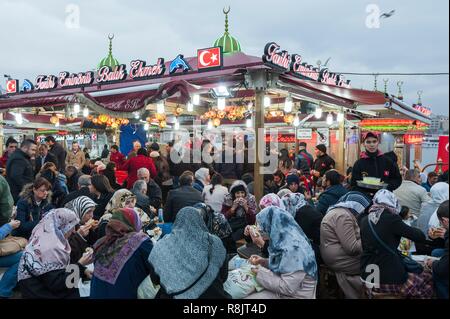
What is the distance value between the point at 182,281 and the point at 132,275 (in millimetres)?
462

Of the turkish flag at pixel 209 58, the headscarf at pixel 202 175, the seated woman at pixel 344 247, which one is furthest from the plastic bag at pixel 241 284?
the turkish flag at pixel 209 58

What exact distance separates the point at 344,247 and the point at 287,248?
82cm

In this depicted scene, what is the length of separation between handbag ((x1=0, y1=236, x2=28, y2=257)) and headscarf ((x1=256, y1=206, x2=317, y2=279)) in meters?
3.05

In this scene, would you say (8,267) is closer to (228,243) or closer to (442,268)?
(228,243)

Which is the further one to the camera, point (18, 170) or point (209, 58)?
point (209, 58)

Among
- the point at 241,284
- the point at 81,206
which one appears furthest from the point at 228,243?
the point at 81,206

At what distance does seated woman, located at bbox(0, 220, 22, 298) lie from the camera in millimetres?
4168

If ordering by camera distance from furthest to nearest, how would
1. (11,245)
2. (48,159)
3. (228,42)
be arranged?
(228,42)
(48,159)
(11,245)

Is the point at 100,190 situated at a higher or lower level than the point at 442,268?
higher

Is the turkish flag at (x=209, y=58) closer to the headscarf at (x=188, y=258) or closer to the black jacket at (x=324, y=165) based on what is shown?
the black jacket at (x=324, y=165)

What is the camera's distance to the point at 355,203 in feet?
13.4

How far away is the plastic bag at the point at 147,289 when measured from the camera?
3082 mm

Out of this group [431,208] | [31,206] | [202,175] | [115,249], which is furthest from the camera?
[202,175]
